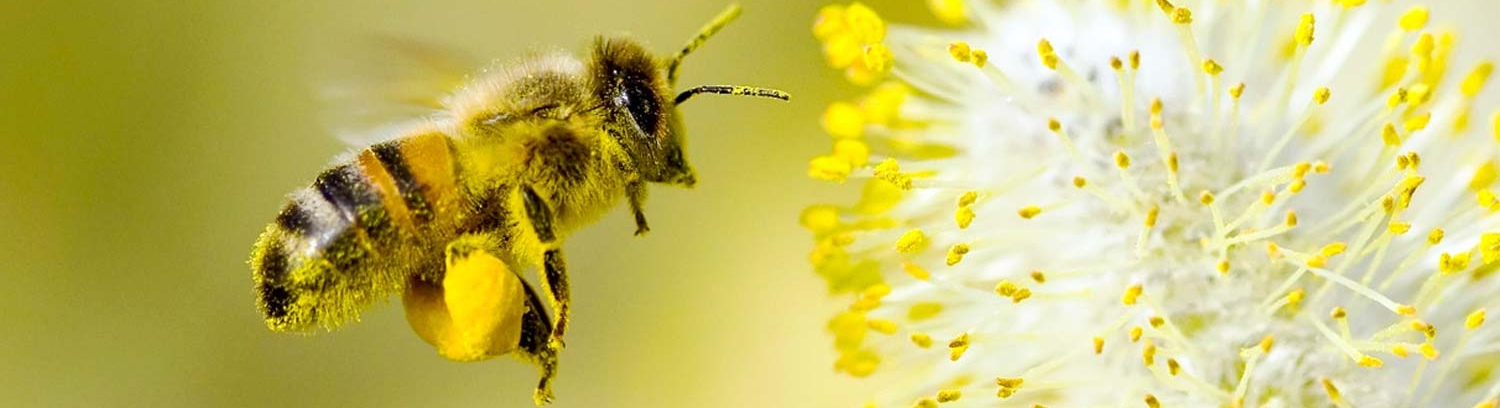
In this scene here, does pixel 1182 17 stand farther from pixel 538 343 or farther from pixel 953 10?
pixel 538 343

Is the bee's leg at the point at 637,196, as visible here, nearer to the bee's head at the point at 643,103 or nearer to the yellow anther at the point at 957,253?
the bee's head at the point at 643,103

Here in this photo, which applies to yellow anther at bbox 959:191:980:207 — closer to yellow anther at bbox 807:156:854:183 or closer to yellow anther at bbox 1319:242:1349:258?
yellow anther at bbox 807:156:854:183

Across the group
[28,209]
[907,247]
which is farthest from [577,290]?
[907,247]

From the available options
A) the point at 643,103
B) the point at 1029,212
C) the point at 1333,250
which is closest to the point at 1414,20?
the point at 1333,250

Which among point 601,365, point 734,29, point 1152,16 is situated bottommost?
point 1152,16

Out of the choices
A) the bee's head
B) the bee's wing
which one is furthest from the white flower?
the bee's wing

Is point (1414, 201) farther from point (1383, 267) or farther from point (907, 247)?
point (907, 247)

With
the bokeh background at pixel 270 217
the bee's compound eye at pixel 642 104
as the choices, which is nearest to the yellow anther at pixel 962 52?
the bee's compound eye at pixel 642 104
